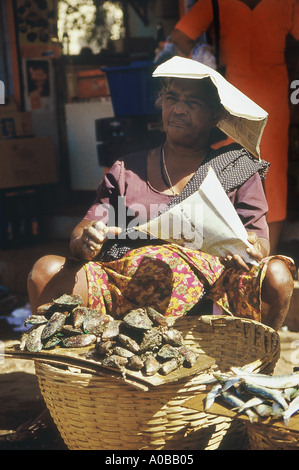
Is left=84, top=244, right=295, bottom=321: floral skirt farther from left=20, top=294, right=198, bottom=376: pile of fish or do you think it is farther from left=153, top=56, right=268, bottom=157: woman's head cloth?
left=153, top=56, right=268, bottom=157: woman's head cloth

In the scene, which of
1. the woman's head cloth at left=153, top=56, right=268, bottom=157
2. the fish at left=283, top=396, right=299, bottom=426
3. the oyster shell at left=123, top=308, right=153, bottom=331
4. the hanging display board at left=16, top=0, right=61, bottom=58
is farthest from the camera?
the hanging display board at left=16, top=0, right=61, bottom=58

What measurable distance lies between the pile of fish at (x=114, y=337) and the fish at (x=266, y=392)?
0.76 feet

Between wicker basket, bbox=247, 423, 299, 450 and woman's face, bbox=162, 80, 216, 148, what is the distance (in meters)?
1.32

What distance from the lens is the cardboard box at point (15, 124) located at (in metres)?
5.46

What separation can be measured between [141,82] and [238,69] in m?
0.68

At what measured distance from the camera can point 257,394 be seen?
177 centimetres

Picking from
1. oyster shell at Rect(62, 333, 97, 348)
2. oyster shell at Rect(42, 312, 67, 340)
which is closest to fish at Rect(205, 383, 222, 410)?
oyster shell at Rect(62, 333, 97, 348)

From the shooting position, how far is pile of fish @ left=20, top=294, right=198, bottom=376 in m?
1.92

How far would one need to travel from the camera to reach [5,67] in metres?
5.68

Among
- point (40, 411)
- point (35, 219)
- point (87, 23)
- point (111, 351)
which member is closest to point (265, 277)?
point (111, 351)

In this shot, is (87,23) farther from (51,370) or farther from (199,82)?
(51,370)

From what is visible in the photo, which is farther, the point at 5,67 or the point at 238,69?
the point at 5,67

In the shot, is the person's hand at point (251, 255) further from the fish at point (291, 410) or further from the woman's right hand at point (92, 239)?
the fish at point (291, 410)

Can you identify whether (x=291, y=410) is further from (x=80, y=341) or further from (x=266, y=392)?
(x=80, y=341)
